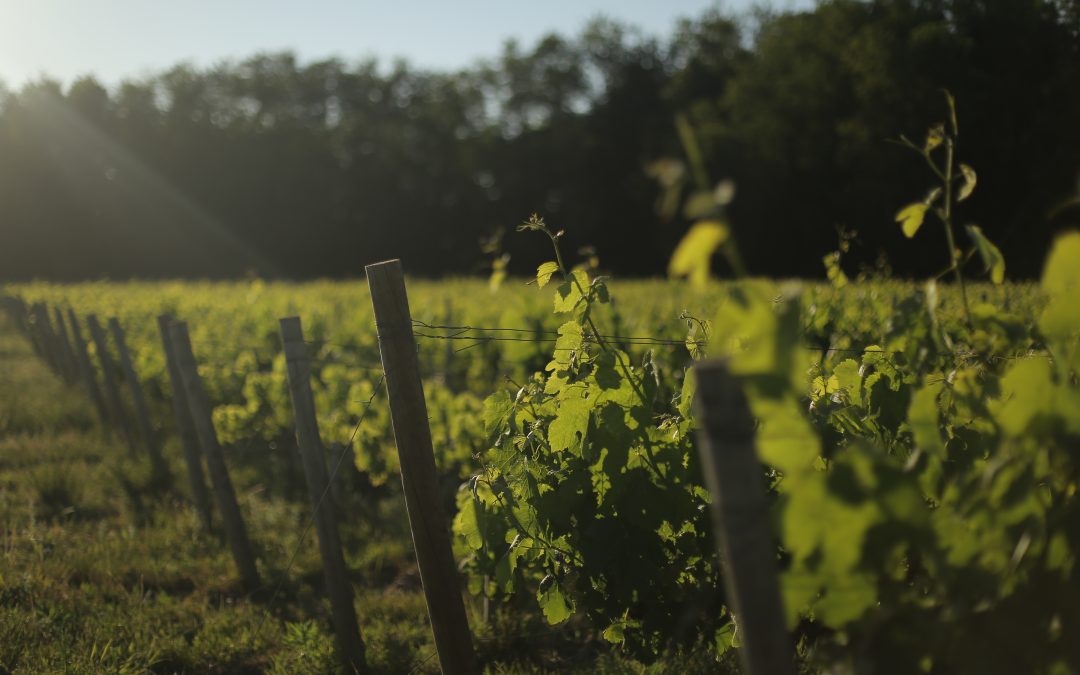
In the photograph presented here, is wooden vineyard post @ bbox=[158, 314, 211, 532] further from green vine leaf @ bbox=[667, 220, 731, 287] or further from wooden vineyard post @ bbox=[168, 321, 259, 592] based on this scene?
green vine leaf @ bbox=[667, 220, 731, 287]

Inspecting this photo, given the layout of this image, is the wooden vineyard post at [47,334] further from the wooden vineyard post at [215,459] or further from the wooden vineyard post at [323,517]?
the wooden vineyard post at [323,517]

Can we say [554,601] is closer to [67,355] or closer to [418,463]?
[418,463]

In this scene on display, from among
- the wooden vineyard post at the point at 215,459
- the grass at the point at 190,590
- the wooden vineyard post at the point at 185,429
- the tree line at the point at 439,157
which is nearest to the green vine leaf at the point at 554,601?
the grass at the point at 190,590

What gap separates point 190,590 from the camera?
482cm

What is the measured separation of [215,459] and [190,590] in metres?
0.80

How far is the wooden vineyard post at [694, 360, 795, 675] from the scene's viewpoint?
4.42ft

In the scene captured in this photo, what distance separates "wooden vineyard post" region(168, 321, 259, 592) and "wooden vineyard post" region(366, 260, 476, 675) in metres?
2.27

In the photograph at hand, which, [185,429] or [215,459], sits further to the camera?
[185,429]

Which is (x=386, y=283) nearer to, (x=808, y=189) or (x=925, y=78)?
(x=925, y=78)

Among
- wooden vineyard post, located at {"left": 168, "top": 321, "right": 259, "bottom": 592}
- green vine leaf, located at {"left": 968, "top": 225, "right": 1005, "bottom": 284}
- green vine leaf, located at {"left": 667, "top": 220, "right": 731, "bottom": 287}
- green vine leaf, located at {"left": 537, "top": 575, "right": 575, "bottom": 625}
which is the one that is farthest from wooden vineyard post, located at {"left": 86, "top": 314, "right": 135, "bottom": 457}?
green vine leaf, located at {"left": 667, "top": 220, "right": 731, "bottom": 287}

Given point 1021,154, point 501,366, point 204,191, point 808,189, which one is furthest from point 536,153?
point 501,366

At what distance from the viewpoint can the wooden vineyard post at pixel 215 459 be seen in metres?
4.68

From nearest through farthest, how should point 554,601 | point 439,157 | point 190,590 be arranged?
point 554,601 → point 190,590 → point 439,157

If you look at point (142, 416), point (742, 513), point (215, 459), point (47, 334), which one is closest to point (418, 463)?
point (742, 513)
